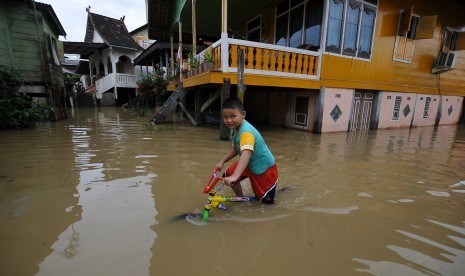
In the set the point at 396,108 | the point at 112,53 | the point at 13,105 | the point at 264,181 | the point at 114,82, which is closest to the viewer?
the point at 264,181

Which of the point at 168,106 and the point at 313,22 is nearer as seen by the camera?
the point at 313,22

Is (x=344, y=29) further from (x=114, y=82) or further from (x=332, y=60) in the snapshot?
(x=114, y=82)

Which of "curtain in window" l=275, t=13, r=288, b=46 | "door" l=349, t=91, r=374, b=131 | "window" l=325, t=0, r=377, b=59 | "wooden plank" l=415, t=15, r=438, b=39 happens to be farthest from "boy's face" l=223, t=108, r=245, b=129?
"wooden plank" l=415, t=15, r=438, b=39

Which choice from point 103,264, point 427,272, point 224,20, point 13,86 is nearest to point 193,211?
point 103,264

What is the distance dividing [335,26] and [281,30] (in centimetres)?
221

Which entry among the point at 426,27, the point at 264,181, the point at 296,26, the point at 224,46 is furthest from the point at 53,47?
the point at 426,27

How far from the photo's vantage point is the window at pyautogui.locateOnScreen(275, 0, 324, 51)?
7.54 meters

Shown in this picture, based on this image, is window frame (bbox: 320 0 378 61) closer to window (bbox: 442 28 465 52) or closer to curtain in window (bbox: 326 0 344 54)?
curtain in window (bbox: 326 0 344 54)

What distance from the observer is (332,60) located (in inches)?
301

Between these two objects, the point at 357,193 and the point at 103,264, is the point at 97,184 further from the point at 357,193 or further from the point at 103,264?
the point at 357,193

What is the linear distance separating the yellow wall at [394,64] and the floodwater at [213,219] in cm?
421

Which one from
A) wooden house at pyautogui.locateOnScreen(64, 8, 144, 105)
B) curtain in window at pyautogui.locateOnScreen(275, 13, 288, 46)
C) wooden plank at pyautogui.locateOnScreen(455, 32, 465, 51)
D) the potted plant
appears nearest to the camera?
the potted plant

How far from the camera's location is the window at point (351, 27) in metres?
7.34

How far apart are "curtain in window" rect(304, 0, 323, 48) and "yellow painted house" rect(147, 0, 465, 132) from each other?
1.2 inches
